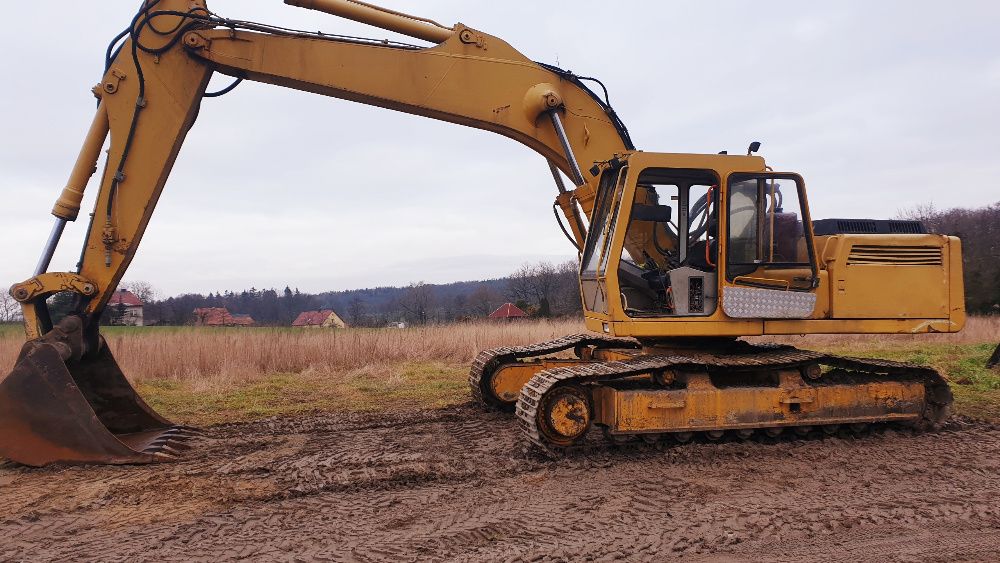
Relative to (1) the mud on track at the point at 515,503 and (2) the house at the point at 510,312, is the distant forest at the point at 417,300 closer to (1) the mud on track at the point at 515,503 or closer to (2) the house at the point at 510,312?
(2) the house at the point at 510,312

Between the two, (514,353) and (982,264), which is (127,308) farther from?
(982,264)

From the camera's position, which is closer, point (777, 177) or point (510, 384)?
point (777, 177)

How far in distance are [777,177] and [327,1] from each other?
4.37 metres

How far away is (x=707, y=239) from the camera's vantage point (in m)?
6.50

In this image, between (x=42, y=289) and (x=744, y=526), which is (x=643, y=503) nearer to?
(x=744, y=526)

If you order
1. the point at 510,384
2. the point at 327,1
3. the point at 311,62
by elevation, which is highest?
the point at 327,1

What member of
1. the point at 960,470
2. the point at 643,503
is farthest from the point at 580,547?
the point at 960,470

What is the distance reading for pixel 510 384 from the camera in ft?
26.9

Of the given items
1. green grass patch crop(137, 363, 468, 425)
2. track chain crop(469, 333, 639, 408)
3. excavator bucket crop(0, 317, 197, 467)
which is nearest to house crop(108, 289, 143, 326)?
green grass patch crop(137, 363, 468, 425)

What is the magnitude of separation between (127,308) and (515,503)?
109 feet

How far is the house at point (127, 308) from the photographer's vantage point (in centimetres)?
2408

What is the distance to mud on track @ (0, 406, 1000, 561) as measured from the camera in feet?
13.8

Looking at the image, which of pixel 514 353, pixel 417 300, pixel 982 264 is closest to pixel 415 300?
pixel 417 300

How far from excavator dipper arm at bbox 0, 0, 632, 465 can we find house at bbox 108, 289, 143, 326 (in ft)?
55.9
